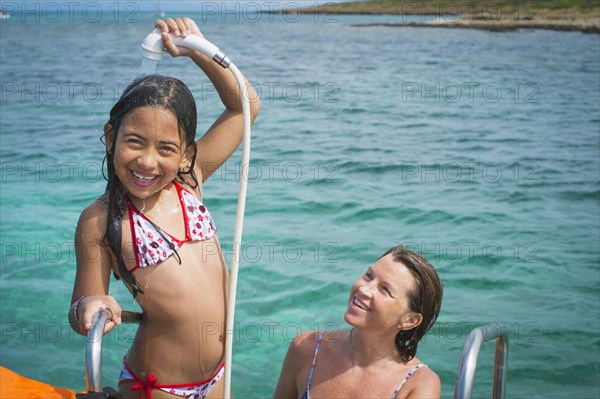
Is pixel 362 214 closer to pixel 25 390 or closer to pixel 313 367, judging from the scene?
pixel 25 390

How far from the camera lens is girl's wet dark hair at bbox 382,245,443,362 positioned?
2475 millimetres

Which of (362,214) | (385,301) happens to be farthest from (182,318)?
(362,214)

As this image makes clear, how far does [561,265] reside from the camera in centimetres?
673

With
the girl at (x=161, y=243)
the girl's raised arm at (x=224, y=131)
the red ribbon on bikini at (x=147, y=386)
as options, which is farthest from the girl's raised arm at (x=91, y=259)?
the girl's raised arm at (x=224, y=131)

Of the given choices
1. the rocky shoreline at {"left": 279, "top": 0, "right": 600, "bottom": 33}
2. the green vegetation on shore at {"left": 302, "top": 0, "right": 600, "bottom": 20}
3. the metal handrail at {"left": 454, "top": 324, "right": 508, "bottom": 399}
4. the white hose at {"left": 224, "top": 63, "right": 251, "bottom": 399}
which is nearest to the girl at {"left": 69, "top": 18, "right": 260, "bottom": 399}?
the white hose at {"left": 224, "top": 63, "right": 251, "bottom": 399}

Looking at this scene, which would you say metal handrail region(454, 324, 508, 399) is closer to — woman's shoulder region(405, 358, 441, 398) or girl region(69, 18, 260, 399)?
woman's shoulder region(405, 358, 441, 398)

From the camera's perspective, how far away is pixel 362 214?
8.01 metres

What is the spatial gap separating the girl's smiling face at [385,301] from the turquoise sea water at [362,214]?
78 centimetres

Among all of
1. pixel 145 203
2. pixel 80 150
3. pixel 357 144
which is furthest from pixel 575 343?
pixel 80 150

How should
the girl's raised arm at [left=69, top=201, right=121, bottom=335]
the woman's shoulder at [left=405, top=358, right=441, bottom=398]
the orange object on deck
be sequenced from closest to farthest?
the girl's raised arm at [left=69, top=201, right=121, bottom=335] → the woman's shoulder at [left=405, top=358, right=441, bottom=398] → the orange object on deck

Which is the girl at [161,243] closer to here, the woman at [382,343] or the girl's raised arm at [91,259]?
the girl's raised arm at [91,259]

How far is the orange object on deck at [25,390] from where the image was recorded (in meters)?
2.92

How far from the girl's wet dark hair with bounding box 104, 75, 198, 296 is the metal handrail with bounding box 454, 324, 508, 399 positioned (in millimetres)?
1035

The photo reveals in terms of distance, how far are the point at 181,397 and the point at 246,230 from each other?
4974 millimetres
